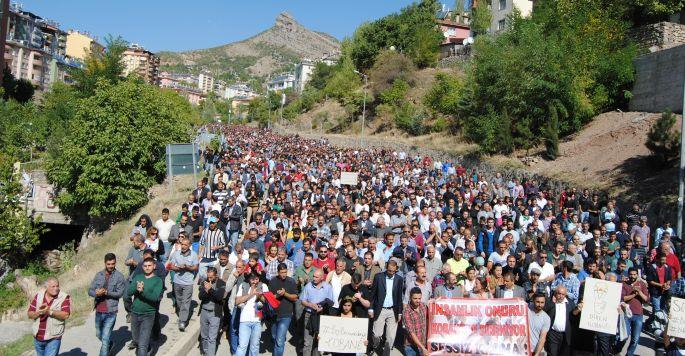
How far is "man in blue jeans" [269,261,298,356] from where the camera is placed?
7387mm

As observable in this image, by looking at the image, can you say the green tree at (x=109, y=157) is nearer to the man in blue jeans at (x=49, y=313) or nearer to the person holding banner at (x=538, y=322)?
the man in blue jeans at (x=49, y=313)

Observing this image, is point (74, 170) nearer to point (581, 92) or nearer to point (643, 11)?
point (581, 92)

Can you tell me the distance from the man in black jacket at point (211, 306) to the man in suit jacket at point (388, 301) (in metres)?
2.20

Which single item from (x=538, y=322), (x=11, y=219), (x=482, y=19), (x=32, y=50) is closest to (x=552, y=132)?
(x=538, y=322)

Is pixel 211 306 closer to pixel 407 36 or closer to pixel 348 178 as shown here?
pixel 348 178

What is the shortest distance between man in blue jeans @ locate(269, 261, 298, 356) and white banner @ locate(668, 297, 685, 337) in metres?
4.95

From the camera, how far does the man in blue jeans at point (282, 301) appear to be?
291 inches

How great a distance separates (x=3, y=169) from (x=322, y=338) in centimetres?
1908

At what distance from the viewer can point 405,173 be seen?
22312 mm

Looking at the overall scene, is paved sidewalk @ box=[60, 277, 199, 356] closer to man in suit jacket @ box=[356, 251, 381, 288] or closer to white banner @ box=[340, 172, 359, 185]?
man in suit jacket @ box=[356, 251, 381, 288]

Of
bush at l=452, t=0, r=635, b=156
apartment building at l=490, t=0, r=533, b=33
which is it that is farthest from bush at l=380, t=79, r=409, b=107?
bush at l=452, t=0, r=635, b=156

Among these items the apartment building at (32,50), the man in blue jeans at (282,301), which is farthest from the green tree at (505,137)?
the apartment building at (32,50)

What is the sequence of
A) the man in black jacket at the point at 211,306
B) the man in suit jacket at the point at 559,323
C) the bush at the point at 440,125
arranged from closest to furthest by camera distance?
the man in suit jacket at the point at 559,323, the man in black jacket at the point at 211,306, the bush at the point at 440,125

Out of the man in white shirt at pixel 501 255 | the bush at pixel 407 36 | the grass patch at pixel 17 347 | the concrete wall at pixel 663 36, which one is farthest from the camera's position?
the bush at pixel 407 36
